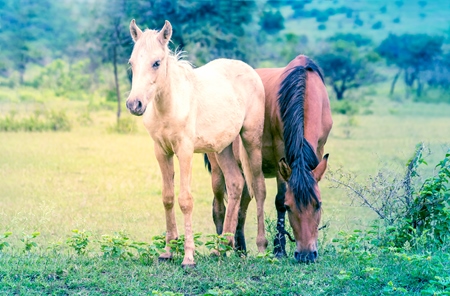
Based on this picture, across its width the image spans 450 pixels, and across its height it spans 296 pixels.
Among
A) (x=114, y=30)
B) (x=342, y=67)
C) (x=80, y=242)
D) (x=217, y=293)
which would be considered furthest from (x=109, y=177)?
(x=342, y=67)

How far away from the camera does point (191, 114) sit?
5.64m

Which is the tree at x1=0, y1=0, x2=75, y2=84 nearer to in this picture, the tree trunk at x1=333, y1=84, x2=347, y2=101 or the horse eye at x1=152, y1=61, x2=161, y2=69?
the tree trunk at x1=333, y1=84, x2=347, y2=101

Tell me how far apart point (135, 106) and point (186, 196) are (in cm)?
100

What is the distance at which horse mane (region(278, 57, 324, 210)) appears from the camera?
5449 mm

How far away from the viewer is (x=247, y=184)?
6.71 m

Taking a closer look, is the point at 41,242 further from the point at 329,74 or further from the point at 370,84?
the point at 370,84

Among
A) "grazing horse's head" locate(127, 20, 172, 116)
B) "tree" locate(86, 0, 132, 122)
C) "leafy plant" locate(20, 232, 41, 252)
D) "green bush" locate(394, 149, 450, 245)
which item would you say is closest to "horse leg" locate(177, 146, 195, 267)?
"grazing horse's head" locate(127, 20, 172, 116)

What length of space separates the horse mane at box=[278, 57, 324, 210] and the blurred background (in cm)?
1273

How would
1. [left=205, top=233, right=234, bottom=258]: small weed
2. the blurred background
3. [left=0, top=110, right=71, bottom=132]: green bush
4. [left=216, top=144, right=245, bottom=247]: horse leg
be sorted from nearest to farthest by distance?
1. [left=205, top=233, right=234, bottom=258]: small weed
2. [left=216, top=144, right=245, bottom=247]: horse leg
3. [left=0, top=110, right=71, bottom=132]: green bush
4. the blurred background

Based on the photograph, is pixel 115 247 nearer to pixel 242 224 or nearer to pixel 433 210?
pixel 242 224

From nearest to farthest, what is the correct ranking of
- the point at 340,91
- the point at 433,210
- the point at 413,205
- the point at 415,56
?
the point at 433,210 < the point at 413,205 < the point at 340,91 < the point at 415,56

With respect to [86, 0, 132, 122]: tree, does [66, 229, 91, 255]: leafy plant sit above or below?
below

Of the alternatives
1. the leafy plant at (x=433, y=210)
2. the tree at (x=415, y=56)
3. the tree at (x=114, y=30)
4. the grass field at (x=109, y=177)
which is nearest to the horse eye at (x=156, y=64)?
the grass field at (x=109, y=177)

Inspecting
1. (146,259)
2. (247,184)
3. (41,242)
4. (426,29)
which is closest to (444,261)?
(247,184)
